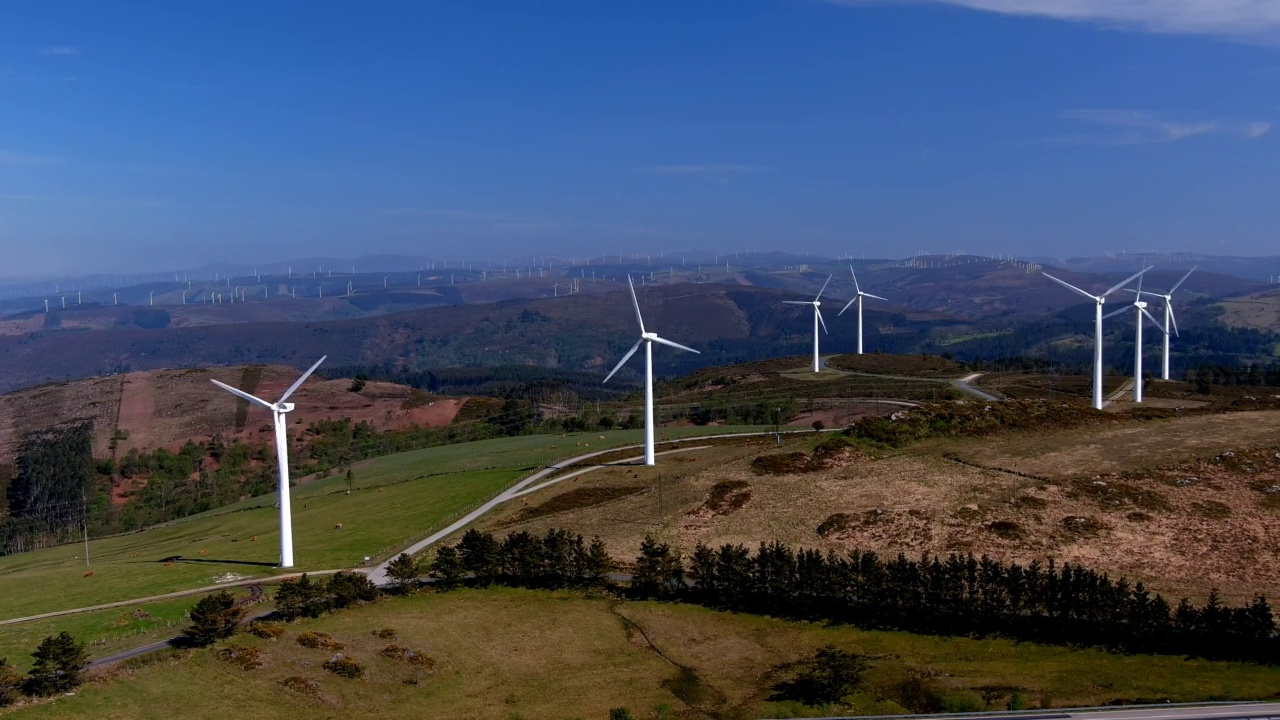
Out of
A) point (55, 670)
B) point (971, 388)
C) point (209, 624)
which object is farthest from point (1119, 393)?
point (55, 670)

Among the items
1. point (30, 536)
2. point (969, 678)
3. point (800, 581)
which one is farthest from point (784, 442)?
point (30, 536)

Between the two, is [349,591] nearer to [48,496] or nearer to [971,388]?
[971,388]

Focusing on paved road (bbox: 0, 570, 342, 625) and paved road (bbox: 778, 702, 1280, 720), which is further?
paved road (bbox: 0, 570, 342, 625)

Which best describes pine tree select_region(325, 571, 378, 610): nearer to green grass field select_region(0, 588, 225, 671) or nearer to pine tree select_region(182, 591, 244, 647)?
pine tree select_region(182, 591, 244, 647)

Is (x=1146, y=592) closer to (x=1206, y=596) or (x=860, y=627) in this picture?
(x=1206, y=596)

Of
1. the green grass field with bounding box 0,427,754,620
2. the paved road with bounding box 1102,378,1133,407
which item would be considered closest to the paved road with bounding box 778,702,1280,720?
the green grass field with bounding box 0,427,754,620

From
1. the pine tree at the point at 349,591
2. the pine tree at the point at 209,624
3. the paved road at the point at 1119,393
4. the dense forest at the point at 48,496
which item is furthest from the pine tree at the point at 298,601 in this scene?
the paved road at the point at 1119,393
